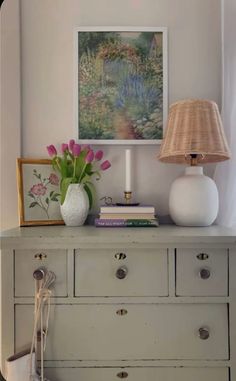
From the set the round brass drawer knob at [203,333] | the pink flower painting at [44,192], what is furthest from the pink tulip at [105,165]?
the round brass drawer knob at [203,333]

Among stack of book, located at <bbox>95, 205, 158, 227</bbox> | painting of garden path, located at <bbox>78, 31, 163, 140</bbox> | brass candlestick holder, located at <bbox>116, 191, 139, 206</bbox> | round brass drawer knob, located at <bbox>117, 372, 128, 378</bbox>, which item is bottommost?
round brass drawer knob, located at <bbox>117, 372, 128, 378</bbox>

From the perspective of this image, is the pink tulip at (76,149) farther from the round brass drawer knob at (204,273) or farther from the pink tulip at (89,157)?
the round brass drawer knob at (204,273)

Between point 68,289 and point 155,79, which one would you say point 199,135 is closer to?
point 155,79

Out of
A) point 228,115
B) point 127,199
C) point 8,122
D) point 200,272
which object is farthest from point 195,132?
point 8,122

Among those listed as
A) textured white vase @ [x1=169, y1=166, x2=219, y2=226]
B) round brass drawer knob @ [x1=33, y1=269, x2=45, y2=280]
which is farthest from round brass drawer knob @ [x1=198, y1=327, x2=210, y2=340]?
round brass drawer knob @ [x1=33, y1=269, x2=45, y2=280]

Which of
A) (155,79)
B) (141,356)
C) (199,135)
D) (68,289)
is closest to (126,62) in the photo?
(155,79)

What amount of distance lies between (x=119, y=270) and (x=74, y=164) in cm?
53

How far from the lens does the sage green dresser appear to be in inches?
45.7

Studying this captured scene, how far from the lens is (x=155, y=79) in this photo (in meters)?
1.59

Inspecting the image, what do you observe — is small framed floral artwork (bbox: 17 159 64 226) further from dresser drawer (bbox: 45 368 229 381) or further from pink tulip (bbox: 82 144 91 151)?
dresser drawer (bbox: 45 368 229 381)

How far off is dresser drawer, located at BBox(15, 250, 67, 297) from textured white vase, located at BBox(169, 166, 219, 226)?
0.52 metres

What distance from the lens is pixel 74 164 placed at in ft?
4.87

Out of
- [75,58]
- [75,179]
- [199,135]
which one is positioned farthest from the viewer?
[75,58]

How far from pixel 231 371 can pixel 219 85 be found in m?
1.18
